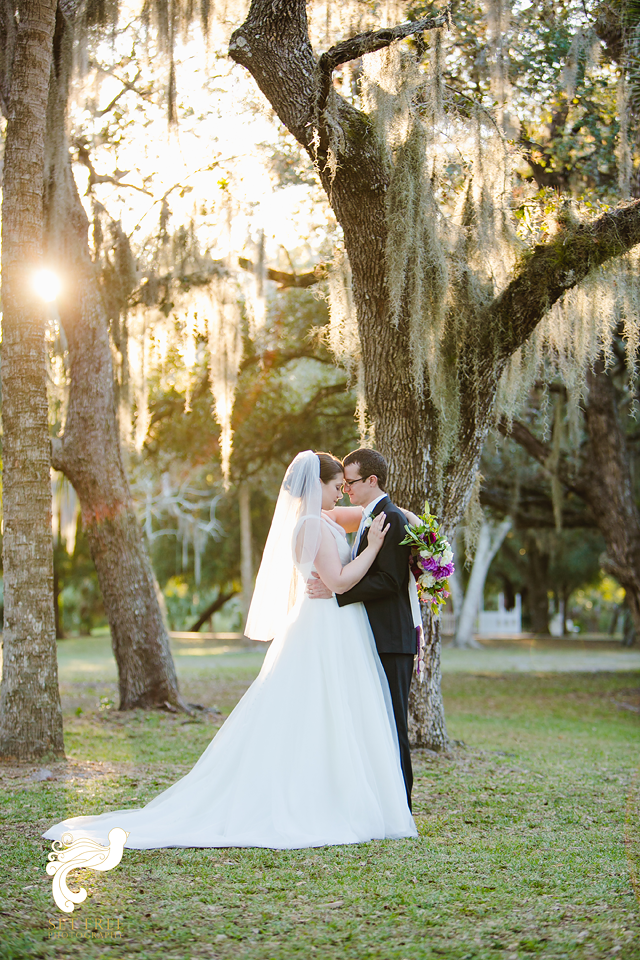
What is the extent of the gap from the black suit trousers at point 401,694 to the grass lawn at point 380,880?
328 mm

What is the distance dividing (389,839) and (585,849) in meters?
0.88

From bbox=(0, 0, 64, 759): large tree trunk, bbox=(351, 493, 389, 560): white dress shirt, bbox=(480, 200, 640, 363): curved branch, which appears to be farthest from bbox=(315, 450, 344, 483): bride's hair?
bbox=(0, 0, 64, 759): large tree trunk

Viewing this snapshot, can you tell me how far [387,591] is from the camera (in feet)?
13.4

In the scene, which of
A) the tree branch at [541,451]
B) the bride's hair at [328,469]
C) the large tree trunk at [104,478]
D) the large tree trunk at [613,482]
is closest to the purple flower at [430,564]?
the bride's hair at [328,469]

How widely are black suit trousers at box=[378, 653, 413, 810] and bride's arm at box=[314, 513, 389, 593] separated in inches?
16.9

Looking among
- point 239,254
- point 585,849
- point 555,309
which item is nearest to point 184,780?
point 585,849

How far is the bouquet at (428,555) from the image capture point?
406 centimetres

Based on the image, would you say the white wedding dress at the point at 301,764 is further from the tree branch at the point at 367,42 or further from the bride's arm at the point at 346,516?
the tree branch at the point at 367,42

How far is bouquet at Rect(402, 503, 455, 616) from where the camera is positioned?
4.06m

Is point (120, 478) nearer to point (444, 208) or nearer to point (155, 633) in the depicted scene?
point (155, 633)

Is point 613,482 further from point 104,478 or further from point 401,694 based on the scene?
point 401,694

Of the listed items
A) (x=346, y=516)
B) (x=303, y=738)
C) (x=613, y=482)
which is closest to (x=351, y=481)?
(x=346, y=516)

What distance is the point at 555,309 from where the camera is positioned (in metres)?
6.38

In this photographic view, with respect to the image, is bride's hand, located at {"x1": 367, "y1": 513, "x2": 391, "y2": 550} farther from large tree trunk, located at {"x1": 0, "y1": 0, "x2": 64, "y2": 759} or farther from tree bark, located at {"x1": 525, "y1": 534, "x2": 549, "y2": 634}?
tree bark, located at {"x1": 525, "y1": 534, "x2": 549, "y2": 634}
